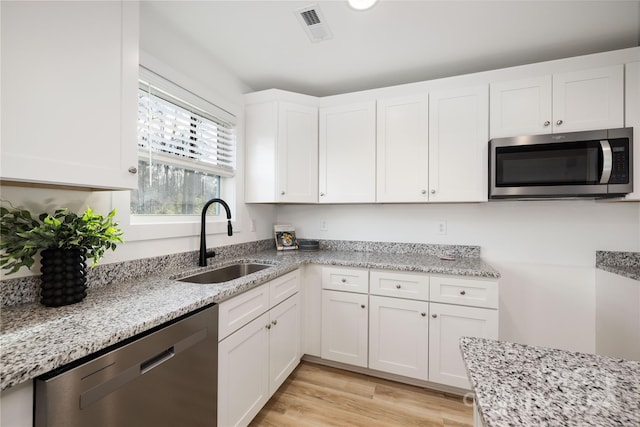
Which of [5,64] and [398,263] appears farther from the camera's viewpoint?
[398,263]

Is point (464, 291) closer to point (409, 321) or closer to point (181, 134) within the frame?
point (409, 321)

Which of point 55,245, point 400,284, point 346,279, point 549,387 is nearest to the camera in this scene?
point 549,387

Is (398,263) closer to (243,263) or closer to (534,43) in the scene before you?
(243,263)

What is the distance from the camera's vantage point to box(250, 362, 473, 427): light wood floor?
1.66m

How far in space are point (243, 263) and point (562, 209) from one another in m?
2.51

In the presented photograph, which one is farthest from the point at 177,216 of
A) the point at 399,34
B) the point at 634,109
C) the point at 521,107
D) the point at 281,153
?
the point at 634,109

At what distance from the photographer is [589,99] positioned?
180 cm

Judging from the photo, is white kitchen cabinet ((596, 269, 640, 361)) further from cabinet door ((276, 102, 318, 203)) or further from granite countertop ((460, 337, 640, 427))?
cabinet door ((276, 102, 318, 203))

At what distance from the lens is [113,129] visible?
3.65 ft

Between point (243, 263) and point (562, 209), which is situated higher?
point (562, 209)

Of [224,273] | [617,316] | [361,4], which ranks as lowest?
[617,316]

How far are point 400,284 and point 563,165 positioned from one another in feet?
4.37

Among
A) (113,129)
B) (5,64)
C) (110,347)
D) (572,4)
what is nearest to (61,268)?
(110,347)

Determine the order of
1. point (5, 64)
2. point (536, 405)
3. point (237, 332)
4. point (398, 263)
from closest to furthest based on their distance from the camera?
point (536, 405), point (5, 64), point (237, 332), point (398, 263)
